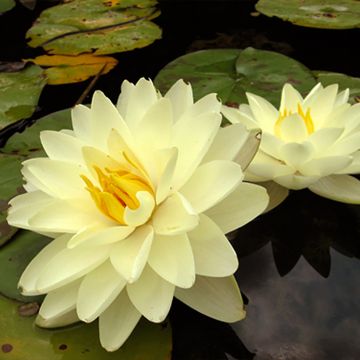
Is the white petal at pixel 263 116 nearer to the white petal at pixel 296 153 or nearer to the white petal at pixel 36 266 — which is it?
the white petal at pixel 296 153

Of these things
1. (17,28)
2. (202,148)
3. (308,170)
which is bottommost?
(17,28)

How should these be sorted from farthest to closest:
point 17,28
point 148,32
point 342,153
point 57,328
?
point 17,28 < point 148,32 < point 342,153 < point 57,328

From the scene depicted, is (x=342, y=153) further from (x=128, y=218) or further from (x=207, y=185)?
(x=128, y=218)

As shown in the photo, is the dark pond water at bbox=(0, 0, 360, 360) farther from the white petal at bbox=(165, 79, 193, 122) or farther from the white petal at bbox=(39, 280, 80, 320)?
the white petal at bbox=(165, 79, 193, 122)

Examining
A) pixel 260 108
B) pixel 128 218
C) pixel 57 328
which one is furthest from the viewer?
pixel 260 108

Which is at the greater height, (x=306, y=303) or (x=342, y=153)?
(x=342, y=153)

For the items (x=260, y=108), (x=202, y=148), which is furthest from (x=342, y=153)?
(x=202, y=148)

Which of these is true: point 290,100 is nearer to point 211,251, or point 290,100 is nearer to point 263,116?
point 263,116

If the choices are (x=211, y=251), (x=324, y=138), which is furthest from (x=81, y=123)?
(x=324, y=138)
